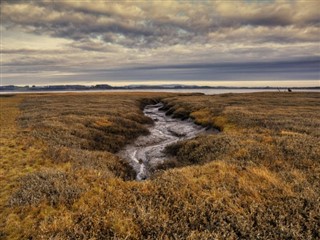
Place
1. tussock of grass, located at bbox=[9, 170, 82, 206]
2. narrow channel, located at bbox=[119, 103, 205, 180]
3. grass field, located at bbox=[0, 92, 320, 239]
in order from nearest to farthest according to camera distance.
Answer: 1. grass field, located at bbox=[0, 92, 320, 239]
2. tussock of grass, located at bbox=[9, 170, 82, 206]
3. narrow channel, located at bbox=[119, 103, 205, 180]

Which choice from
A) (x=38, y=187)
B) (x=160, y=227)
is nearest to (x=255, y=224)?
(x=160, y=227)

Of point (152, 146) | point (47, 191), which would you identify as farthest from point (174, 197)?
point (152, 146)

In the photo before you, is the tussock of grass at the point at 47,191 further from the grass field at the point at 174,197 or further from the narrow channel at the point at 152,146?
the narrow channel at the point at 152,146

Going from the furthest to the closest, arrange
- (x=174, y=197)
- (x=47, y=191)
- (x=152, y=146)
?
(x=152, y=146), (x=47, y=191), (x=174, y=197)

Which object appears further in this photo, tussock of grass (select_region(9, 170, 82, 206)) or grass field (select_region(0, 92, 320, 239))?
tussock of grass (select_region(9, 170, 82, 206))

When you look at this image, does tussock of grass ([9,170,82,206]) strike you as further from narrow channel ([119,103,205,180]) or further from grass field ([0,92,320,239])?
narrow channel ([119,103,205,180])

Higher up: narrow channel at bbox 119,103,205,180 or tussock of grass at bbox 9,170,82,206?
tussock of grass at bbox 9,170,82,206

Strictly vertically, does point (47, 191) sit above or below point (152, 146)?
above

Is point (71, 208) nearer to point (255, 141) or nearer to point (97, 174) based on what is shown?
point (97, 174)

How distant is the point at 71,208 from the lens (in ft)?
33.3

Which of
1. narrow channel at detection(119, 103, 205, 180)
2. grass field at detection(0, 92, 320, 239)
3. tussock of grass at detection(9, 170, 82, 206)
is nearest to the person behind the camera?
grass field at detection(0, 92, 320, 239)

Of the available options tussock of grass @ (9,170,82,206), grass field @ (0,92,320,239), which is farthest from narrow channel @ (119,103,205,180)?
tussock of grass @ (9,170,82,206)

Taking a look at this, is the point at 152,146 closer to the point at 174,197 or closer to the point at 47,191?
the point at 47,191

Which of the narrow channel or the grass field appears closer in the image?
the grass field
